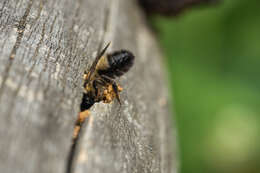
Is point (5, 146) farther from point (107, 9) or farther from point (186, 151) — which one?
point (186, 151)

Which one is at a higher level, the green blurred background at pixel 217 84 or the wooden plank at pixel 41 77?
the green blurred background at pixel 217 84

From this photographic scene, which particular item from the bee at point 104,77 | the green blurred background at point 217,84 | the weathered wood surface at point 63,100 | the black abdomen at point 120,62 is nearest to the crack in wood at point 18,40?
the weathered wood surface at point 63,100

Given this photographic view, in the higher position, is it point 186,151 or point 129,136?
point 186,151

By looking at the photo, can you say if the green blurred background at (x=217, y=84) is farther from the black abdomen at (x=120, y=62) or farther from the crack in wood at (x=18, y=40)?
the crack in wood at (x=18, y=40)

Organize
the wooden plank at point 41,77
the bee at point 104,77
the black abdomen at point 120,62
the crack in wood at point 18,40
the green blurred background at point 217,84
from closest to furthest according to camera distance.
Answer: the wooden plank at point 41,77 → the crack in wood at point 18,40 → the bee at point 104,77 → the black abdomen at point 120,62 → the green blurred background at point 217,84

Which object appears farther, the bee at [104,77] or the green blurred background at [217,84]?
the green blurred background at [217,84]

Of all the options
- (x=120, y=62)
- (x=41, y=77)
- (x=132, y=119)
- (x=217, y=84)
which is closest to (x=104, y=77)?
(x=120, y=62)

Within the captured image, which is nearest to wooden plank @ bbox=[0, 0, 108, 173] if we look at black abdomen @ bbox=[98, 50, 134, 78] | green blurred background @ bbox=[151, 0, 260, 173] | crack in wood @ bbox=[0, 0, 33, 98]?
crack in wood @ bbox=[0, 0, 33, 98]

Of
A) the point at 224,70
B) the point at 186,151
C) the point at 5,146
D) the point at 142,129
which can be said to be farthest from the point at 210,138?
the point at 5,146
